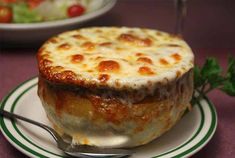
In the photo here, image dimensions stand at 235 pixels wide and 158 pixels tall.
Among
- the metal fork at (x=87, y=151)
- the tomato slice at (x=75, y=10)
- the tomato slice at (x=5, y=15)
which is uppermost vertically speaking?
the metal fork at (x=87, y=151)


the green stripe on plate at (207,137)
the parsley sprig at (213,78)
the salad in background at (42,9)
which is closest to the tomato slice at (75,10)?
the salad in background at (42,9)

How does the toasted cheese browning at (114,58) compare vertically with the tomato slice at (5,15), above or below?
above

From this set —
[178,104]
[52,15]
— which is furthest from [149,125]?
[52,15]

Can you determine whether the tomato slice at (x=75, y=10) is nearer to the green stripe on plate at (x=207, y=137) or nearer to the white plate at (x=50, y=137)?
the white plate at (x=50, y=137)

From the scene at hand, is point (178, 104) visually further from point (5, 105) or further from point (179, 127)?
point (5, 105)

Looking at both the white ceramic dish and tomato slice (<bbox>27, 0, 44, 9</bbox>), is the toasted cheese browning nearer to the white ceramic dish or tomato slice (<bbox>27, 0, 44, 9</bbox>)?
the white ceramic dish
